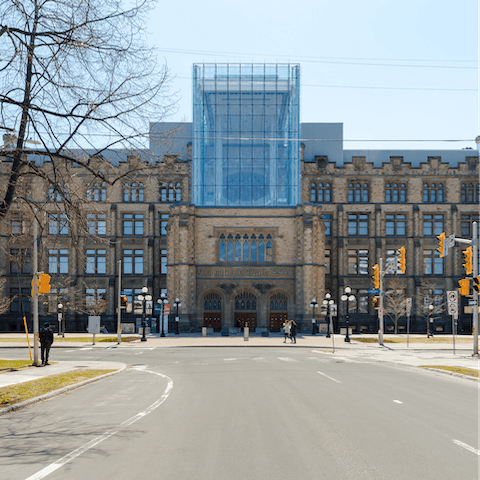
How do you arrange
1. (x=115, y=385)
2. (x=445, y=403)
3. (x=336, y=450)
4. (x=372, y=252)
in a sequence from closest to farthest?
(x=336, y=450), (x=445, y=403), (x=115, y=385), (x=372, y=252)

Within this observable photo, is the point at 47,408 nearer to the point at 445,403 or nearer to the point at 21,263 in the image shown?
the point at 21,263

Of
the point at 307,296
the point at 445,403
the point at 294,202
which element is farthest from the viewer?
the point at 294,202

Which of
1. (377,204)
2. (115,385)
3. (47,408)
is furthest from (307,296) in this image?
(47,408)

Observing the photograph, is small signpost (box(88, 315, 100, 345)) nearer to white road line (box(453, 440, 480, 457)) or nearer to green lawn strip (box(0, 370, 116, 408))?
green lawn strip (box(0, 370, 116, 408))

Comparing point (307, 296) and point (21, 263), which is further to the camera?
point (307, 296)

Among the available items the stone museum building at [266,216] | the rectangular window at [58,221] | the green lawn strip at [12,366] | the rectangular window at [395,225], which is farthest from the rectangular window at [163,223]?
the rectangular window at [58,221]

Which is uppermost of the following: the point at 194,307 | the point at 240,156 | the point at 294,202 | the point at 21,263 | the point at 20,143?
the point at 240,156

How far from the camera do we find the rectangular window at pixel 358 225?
64562 mm

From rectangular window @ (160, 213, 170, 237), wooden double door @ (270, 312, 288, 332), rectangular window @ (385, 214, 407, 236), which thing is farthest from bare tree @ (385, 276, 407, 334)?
rectangular window @ (160, 213, 170, 237)

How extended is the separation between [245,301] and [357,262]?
48.8ft

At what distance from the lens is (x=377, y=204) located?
63844mm

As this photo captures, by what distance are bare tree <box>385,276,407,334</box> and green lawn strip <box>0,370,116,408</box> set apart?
147 ft

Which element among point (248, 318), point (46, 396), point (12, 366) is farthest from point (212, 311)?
point (46, 396)

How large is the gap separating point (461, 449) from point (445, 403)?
15.7 ft
